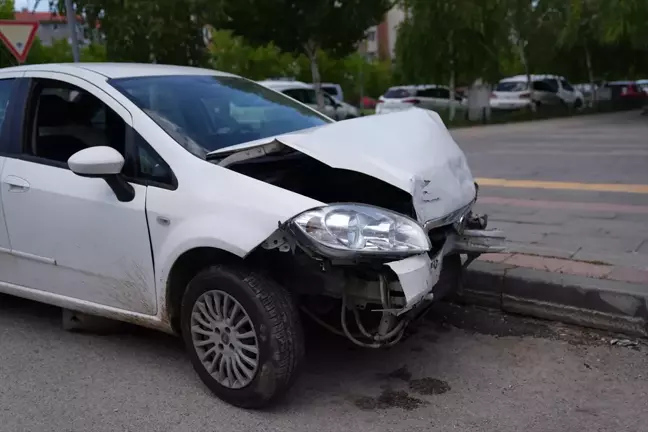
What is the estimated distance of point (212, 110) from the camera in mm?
4387

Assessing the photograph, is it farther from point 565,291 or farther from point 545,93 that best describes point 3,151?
point 545,93

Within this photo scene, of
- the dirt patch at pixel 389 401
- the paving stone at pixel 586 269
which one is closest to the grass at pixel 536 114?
the paving stone at pixel 586 269

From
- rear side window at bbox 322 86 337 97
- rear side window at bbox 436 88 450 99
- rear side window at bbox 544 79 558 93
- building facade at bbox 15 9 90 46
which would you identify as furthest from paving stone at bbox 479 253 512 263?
rear side window at bbox 544 79 558 93

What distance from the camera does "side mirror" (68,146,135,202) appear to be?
369cm

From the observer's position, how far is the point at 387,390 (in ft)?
12.6

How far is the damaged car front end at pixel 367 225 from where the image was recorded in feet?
11.0

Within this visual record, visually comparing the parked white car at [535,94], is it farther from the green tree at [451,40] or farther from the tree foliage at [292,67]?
the tree foliage at [292,67]

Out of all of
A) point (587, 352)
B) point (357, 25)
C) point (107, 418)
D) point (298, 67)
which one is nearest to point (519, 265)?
point (587, 352)

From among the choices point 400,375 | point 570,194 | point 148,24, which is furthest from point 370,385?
point 148,24

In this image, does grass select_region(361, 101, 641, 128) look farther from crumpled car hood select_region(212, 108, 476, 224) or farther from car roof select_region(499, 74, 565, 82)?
crumpled car hood select_region(212, 108, 476, 224)

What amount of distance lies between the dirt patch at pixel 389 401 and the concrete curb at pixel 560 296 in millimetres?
881

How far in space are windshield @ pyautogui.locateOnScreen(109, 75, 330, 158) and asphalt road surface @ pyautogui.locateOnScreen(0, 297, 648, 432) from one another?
1340 millimetres

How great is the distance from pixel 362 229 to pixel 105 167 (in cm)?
138

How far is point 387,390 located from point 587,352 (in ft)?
4.22
